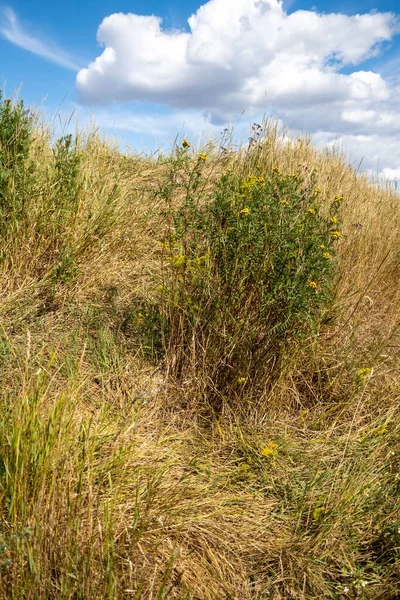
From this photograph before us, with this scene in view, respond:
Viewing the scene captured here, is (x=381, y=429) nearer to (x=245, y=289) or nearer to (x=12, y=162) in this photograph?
(x=245, y=289)

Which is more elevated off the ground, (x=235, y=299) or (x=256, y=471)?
(x=235, y=299)

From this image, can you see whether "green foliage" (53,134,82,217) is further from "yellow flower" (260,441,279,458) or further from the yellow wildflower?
the yellow wildflower

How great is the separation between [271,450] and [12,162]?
2.86 metres

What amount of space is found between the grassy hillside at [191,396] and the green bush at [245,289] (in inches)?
0.5

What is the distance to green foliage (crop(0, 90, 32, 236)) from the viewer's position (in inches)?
153

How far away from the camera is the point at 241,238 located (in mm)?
2973

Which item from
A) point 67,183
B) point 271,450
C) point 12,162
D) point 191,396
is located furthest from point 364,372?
point 12,162

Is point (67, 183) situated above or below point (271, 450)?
above

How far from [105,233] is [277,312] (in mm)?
2133

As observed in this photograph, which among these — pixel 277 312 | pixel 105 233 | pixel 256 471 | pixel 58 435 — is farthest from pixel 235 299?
pixel 105 233

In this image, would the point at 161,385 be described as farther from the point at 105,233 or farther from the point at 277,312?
the point at 105,233

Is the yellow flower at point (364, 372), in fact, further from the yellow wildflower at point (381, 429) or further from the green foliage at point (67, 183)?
the green foliage at point (67, 183)

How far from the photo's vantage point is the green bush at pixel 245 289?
116 inches

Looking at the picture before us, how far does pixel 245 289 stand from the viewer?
3078 millimetres
